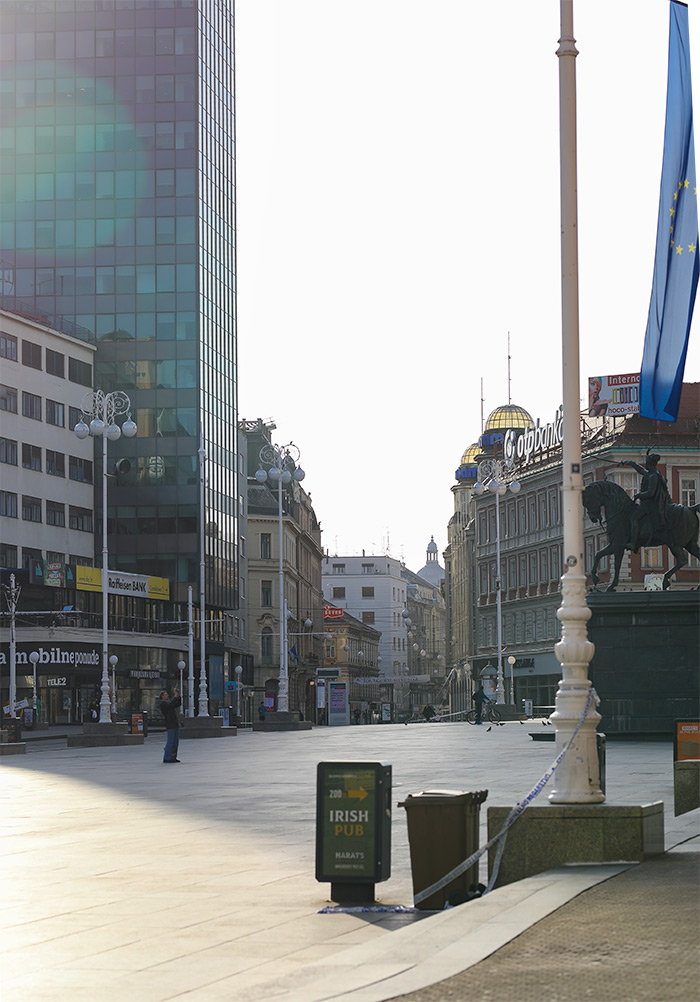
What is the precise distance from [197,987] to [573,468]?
6.59 metres

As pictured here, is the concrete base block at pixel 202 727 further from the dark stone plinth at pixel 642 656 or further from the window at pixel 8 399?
the window at pixel 8 399

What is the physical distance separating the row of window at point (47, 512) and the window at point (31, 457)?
169 cm

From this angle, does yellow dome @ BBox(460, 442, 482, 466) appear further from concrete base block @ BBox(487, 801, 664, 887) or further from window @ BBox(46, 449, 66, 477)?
concrete base block @ BBox(487, 801, 664, 887)

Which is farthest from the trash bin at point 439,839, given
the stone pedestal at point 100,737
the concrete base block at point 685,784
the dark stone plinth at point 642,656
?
the stone pedestal at point 100,737

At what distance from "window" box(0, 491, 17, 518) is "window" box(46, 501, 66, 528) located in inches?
156

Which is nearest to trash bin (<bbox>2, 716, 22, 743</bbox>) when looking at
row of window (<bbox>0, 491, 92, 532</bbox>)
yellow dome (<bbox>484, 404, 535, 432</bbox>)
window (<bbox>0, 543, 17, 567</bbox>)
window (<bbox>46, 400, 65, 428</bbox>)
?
window (<bbox>0, 543, 17, 567</bbox>)

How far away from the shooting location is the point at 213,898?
12.0 meters

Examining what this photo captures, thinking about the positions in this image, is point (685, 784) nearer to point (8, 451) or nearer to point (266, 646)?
point (8, 451)

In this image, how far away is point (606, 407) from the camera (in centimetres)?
10038

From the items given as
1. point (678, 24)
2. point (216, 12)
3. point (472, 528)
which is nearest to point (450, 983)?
point (678, 24)

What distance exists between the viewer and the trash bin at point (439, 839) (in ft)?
36.4

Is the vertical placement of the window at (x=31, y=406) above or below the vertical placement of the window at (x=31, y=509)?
above

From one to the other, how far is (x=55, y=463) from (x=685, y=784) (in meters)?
74.2

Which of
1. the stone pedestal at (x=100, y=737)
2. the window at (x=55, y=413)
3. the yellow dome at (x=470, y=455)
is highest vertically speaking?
the yellow dome at (x=470, y=455)
